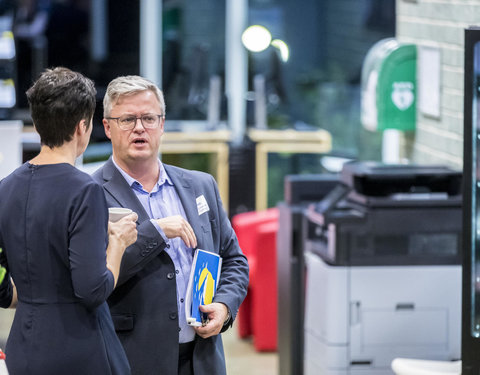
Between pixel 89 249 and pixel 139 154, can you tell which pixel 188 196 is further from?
pixel 89 249

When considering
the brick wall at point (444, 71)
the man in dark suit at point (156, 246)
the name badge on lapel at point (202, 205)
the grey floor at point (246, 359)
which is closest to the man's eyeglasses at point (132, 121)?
the man in dark suit at point (156, 246)

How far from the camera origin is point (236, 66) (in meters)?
9.80

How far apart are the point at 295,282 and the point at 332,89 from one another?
472 centimetres

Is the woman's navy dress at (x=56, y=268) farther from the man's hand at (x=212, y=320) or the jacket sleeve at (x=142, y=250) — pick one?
the man's hand at (x=212, y=320)

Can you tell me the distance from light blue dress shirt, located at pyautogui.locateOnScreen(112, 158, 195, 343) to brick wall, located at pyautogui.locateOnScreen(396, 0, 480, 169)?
201cm

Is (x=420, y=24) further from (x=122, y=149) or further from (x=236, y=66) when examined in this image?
(x=236, y=66)

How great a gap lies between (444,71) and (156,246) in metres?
2.49

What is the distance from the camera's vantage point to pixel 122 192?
2793 mm

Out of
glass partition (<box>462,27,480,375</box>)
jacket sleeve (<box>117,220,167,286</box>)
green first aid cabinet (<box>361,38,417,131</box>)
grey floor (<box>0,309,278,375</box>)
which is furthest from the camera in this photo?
grey floor (<box>0,309,278,375</box>)

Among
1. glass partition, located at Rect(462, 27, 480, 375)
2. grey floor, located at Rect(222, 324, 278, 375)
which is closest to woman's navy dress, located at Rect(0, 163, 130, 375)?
glass partition, located at Rect(462, 27, 480, 375)

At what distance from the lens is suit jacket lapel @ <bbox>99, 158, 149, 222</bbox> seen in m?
2.78

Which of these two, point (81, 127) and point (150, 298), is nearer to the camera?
point (81, 127)

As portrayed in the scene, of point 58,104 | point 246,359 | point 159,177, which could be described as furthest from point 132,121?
point 246,359

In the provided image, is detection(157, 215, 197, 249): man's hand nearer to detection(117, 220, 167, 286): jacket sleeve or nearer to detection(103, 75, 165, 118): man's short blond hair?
detection(117, 220, 167, 286): jacket sleeve
